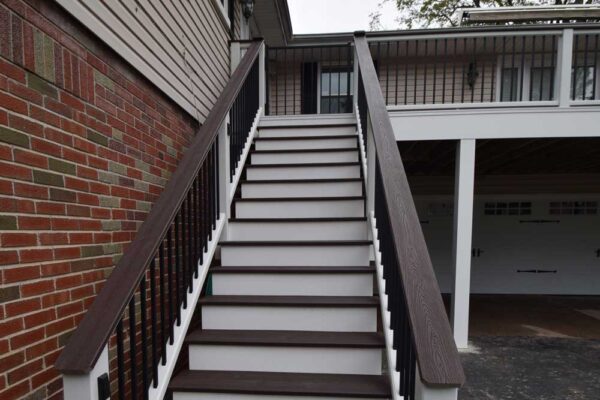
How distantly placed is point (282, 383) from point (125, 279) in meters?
1.00

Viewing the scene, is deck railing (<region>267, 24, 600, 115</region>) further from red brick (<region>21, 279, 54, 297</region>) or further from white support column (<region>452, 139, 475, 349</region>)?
red brick (<region>21, 279, 54, 297</region>)

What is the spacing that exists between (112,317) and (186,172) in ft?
2.83

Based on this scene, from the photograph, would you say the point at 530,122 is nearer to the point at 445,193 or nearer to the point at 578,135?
the point at 578,135

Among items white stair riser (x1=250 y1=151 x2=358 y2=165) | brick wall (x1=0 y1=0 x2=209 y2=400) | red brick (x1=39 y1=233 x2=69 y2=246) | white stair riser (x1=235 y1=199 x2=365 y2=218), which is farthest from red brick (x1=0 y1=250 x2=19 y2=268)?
white stair riser (x1=250 y1=151 x2=358 y2=165)

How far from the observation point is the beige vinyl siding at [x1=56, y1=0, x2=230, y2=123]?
6.03 feet

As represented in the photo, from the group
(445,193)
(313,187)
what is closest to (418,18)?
(445,193)

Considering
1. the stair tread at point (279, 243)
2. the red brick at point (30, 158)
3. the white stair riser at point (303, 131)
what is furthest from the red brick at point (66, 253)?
the white stair riser at point (303, 131)

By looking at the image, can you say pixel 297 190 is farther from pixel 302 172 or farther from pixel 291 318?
pixel 291 318

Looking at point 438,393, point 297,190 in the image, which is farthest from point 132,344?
point 297,190

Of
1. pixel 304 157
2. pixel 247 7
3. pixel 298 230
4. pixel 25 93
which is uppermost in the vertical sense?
pixel 247 7

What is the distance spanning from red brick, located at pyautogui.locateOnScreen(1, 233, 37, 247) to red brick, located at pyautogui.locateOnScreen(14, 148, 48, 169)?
277 mm

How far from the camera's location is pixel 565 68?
371cm

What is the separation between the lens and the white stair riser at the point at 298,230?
2.59 meters

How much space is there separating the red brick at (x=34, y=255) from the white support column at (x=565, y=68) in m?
4.68
